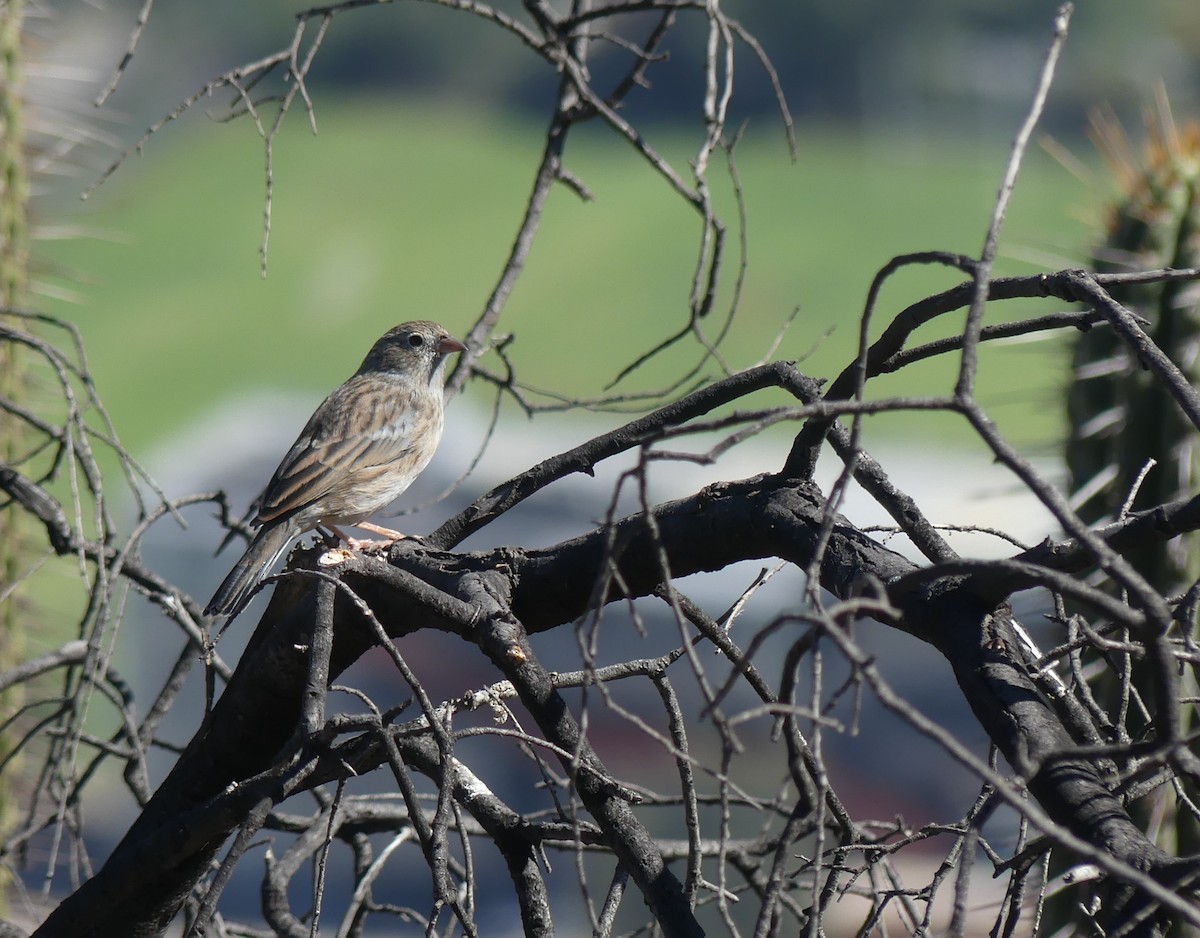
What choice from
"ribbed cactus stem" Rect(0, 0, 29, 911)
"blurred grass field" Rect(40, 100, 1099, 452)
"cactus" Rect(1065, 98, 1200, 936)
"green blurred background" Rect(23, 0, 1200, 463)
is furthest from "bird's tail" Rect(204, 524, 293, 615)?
"green blurred background" Rect(23, 0, 1200, 463)

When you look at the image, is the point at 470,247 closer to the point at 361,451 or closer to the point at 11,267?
the point at 361,451

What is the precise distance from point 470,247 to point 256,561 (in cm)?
1267

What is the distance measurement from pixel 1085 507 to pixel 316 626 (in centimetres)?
327

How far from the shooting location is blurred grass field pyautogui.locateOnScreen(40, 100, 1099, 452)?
44.1 ft

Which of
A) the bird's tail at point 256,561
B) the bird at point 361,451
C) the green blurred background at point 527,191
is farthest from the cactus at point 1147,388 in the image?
the green blurred background at point 527,191

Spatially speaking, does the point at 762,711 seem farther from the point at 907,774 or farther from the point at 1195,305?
the point at 907,774

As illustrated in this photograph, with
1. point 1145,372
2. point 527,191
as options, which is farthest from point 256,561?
point 527,191

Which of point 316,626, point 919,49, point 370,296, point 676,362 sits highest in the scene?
point 919,49

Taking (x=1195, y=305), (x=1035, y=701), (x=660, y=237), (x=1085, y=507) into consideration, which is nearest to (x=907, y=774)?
(x=1085, y=507)

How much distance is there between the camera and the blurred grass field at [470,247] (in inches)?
530

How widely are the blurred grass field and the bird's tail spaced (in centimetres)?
767

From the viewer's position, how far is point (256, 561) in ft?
12.8

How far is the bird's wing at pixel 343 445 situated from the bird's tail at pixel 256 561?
6 centimetres

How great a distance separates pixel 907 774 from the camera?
8031 mm
